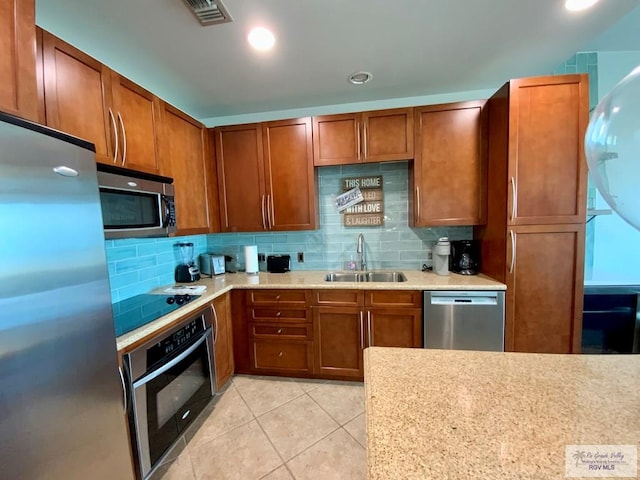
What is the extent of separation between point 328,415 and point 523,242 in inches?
74.4

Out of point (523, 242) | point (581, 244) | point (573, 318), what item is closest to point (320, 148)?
point (523, 242)

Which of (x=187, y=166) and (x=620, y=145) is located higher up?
(x=187, y=166)

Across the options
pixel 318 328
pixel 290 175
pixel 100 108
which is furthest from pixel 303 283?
pixel 100 108

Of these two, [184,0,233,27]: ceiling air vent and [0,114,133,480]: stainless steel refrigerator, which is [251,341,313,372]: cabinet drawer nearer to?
[0,114,133,480]: stainless steel refrigerator

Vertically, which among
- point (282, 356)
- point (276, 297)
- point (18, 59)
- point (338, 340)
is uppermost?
point (18, 59)

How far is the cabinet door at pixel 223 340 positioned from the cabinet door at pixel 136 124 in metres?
1.13

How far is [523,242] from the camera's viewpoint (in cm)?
186

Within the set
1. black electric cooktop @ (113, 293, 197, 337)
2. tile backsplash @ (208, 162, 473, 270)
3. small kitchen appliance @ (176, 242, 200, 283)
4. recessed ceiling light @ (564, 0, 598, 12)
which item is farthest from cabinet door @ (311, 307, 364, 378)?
recessed ceiling light @ (564, 0, 598, 12)

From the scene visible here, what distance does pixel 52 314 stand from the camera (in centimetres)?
85

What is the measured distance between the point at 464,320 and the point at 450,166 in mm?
1265

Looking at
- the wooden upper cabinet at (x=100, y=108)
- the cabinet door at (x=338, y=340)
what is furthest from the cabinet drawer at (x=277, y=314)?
the wooden upper cabinet at (x=100, y=108)

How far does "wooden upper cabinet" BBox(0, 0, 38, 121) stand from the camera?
89 cm

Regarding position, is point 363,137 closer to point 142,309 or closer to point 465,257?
point 465,257

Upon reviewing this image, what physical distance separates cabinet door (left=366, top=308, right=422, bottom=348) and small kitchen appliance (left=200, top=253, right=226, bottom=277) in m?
1.57
